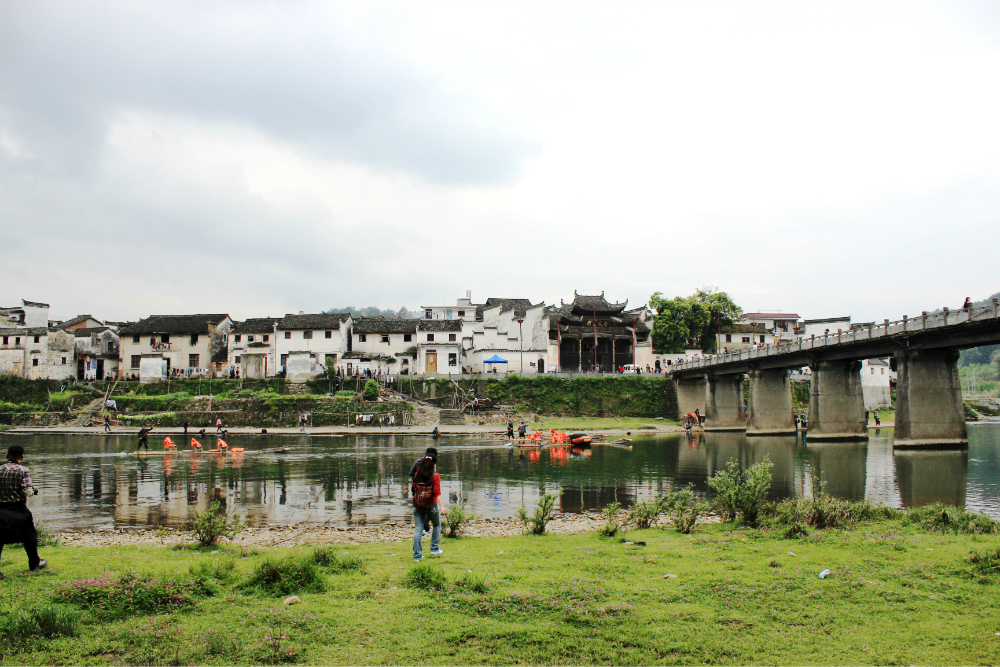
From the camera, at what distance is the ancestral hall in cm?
7944

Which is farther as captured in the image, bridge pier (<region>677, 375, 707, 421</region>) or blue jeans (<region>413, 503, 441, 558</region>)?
bridge pier (<region>677, 375, 707, 421</region>)

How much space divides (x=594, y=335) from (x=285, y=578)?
236 ft

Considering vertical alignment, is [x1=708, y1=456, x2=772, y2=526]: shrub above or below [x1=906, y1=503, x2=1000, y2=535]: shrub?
above

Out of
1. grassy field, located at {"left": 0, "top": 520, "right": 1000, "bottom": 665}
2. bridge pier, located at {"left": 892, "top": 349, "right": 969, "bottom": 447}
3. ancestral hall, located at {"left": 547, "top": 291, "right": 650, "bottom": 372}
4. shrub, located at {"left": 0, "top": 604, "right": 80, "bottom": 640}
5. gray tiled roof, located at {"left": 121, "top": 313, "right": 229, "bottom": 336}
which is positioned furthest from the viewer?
ancestral hall, located at {"left": 547, "top": 291, "right": 650, "bottom": 372}

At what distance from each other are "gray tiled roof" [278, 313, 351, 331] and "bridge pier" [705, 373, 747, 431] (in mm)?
42830

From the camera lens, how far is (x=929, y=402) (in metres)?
38.9

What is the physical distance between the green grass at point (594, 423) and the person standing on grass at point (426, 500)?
43.8 m

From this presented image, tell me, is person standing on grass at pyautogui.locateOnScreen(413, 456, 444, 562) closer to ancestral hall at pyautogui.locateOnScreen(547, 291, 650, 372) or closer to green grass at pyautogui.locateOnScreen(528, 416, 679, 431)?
green grass at pyautogui.locateOnScreen(528, 416, 679, 431)

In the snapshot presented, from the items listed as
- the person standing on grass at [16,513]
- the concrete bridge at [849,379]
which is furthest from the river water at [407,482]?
the person standing on grass at [16,513]

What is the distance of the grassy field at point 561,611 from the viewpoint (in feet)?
21.0

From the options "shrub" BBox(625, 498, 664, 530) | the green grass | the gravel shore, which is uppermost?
"shrub" BBox(625, 498, 664, 530)

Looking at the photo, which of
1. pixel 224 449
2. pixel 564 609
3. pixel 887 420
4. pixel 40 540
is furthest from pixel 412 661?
pixel 887 420

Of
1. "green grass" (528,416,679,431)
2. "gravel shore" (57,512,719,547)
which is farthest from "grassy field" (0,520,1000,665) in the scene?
"green grass" (528,416,679,431)

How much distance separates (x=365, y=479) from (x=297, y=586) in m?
18.6
